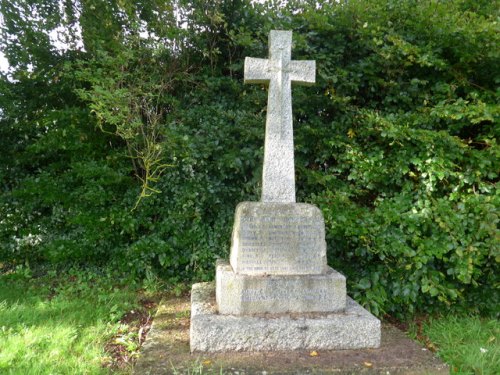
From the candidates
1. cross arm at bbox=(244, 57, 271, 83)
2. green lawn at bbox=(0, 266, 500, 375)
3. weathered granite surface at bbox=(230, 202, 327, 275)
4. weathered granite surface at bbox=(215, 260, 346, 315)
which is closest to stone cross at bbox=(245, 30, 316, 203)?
cross arm at bbox=(244, 57, 271, 83)

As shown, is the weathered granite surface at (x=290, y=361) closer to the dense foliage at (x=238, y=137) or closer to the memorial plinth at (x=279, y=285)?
the memorial plinth at (x=279, y=285)

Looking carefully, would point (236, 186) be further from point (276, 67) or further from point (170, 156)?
point (276, 67)

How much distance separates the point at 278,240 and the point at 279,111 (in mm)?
1109

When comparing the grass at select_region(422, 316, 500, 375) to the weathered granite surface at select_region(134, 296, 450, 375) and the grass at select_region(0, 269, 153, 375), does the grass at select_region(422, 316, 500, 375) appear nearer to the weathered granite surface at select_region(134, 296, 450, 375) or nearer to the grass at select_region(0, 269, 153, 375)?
the weathered granite surface at select_region(134, 296, 450, 375)

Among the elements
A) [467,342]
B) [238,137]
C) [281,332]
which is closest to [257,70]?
[238,137]

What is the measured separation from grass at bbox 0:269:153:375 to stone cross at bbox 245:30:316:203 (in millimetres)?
1790

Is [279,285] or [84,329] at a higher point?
[279,285]

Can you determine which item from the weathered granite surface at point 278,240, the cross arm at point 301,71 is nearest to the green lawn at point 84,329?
the weathered granite surface at point 278,240

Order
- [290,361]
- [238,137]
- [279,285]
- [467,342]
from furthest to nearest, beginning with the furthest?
[238,137] → [467,342] → [279,285] → [290,361]

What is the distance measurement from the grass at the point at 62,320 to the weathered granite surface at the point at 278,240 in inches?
48.7

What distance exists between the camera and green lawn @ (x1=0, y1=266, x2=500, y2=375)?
2844 mm

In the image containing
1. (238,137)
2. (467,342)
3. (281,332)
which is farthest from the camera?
(238,137)

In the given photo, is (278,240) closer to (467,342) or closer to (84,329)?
(84,329)

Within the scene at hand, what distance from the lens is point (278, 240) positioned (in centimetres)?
305
